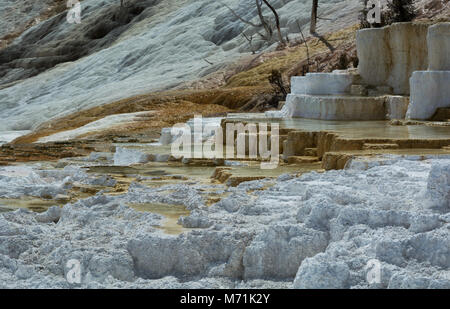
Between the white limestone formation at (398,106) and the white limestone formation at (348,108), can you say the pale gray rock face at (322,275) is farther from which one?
the white limestone formation at (348,108)

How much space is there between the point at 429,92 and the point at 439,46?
0.62 m

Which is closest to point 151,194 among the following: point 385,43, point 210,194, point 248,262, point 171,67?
point 210,194

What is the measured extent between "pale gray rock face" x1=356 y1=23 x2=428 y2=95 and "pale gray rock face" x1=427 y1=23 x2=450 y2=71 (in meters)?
1.26

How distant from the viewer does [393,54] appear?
11.6m

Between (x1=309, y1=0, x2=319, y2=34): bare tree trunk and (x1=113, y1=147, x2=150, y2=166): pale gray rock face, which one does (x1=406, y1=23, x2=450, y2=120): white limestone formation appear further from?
(x1=309, y1=0, x2=319, y2=34): bare tree trunk

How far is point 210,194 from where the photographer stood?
5945mm

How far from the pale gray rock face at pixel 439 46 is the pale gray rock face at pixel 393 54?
4.14 feet

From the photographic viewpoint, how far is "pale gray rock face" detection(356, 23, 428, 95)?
11281 mm

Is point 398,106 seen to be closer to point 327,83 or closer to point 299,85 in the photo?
point 327,83

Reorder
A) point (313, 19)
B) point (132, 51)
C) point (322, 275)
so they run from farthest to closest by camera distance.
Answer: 1. point (132, 51)
2. point (313, 19)
3. point (322, 275)

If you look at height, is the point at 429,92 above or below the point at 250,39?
below

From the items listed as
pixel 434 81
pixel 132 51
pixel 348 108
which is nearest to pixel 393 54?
pixel 348 108

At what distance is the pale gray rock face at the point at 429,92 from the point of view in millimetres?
9641

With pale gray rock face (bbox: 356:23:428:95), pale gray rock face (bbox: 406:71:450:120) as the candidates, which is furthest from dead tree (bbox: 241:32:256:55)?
pale gray rock face (bbox: 406:71:450:120)
